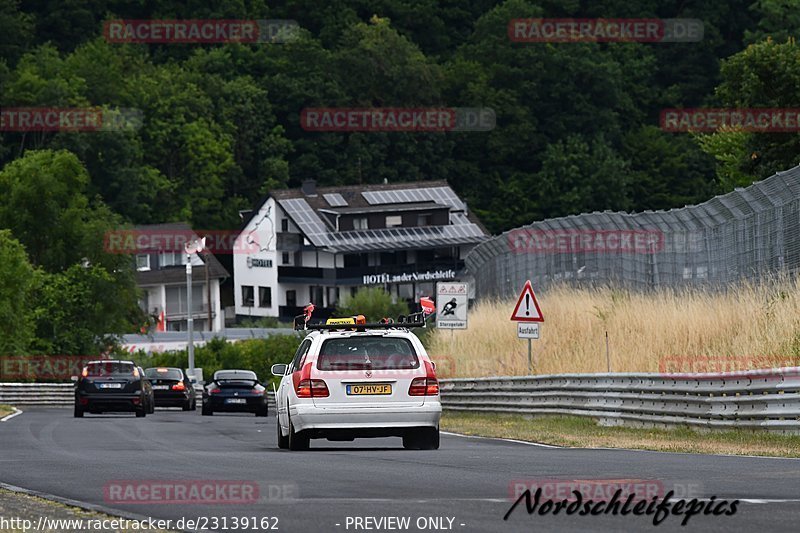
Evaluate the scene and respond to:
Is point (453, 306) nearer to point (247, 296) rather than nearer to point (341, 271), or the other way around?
point (341, 271)

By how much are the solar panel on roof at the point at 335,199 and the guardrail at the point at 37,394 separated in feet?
211

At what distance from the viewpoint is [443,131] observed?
13850 centimetres

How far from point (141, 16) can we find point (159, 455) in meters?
138

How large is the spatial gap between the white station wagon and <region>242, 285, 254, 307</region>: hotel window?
350 feet

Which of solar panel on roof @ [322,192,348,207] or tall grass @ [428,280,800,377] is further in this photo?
solar panel on roof @ [322,192,348,207]

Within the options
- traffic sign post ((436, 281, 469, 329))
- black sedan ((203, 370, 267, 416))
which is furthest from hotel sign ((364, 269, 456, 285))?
traffic sign post ((436, 281, 469, 329))

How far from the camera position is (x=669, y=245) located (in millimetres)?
32656

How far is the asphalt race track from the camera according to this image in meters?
11.8

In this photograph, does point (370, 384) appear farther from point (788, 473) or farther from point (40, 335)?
point (40, 335)

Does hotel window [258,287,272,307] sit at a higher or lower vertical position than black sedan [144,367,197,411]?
higher

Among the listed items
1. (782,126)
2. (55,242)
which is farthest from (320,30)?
(782,126)

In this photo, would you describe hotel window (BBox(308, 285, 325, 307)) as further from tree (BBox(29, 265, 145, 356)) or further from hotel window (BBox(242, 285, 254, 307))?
tree (BBox(29, 265, 145, 356))

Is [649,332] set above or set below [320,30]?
below

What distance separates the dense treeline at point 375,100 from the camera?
426 feet
